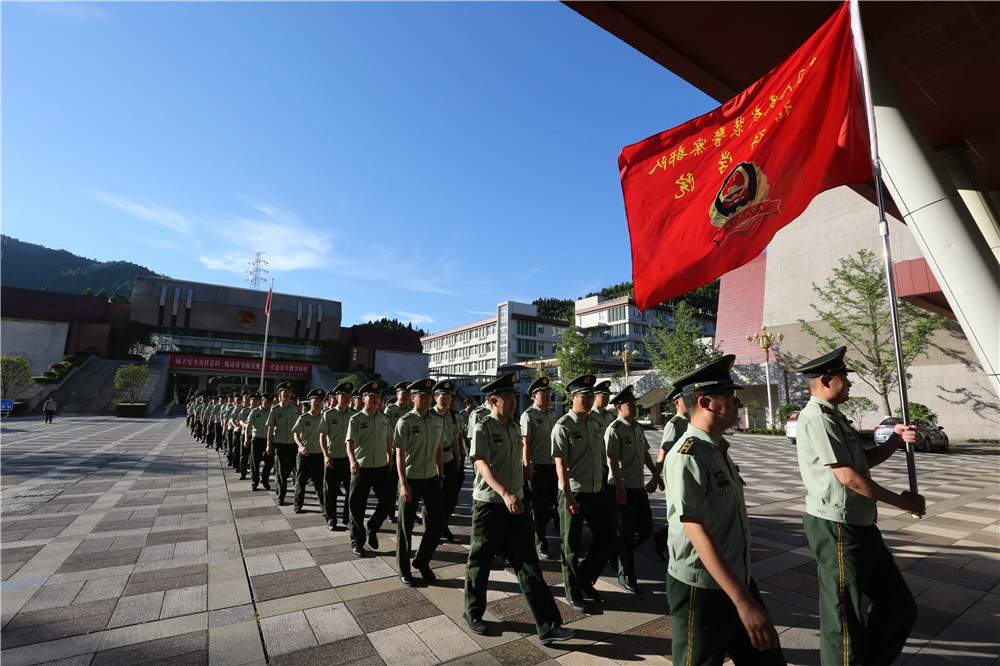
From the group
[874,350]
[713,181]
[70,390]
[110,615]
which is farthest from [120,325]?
[874,350]

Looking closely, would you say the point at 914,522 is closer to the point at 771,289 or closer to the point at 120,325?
the point at 771,289

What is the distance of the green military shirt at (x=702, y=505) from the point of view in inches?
87.4

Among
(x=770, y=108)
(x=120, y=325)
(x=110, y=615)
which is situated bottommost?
(x=110, y=615)

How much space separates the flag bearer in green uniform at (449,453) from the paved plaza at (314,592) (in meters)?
0.48

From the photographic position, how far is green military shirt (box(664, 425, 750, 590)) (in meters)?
2.22

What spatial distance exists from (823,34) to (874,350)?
99.1ft

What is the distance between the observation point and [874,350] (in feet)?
88.7

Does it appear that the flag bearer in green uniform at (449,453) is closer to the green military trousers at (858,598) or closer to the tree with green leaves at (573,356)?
the green military trousers at (858,598)

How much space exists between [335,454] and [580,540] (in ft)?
15.9

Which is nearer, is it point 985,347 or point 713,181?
point 985,347

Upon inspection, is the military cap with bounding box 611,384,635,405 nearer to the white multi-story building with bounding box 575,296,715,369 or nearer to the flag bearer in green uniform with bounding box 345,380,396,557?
the flag bearer in green uniform with bounding box 345,380,396,557

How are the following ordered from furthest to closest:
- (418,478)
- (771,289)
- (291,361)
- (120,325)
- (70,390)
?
(291,361) < (120,325) < (70,390) < (771,289) < (418,478)

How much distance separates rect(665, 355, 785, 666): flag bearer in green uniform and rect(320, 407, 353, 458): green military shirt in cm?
639

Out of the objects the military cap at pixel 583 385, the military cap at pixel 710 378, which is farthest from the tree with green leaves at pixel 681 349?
the military cap at pixel 710 378
